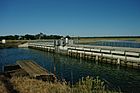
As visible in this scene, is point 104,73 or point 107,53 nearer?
point 104,73

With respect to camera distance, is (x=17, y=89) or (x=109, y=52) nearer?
(x=17, y=89)

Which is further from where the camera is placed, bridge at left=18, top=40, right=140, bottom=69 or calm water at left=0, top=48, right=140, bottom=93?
bridge at left=18, top=40, right=140, bottom=69

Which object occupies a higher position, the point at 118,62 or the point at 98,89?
the point at 98,89

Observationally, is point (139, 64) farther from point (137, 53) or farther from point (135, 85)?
point (135, 85)

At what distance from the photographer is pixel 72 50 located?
6888cm

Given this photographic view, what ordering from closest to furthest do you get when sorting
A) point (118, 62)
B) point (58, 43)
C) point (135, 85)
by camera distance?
point (135, 85), point (118, 62), point (58, 43)

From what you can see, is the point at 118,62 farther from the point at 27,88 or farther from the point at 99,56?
the point at 27,88

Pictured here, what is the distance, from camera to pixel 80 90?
1109cm

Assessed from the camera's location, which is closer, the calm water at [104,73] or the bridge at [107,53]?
the calm water at [104,73]

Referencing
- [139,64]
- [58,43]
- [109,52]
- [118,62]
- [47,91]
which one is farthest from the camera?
[58,43]

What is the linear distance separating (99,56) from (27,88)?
40262mm

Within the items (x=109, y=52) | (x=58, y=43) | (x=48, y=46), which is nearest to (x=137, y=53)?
(x=109, y=52)

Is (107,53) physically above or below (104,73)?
above

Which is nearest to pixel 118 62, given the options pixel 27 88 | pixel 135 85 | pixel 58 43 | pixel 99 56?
pixel 99 56
